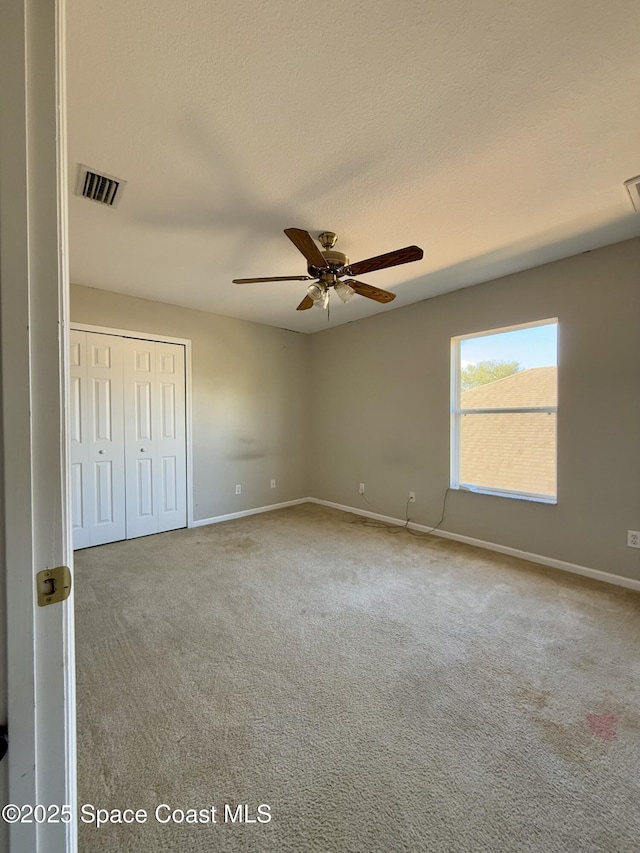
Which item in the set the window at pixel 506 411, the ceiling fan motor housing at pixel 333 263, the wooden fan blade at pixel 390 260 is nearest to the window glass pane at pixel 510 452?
the window at pixel 506 411

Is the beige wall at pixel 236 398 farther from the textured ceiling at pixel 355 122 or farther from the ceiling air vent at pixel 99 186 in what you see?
the ceiling air vent at pixel 99 186

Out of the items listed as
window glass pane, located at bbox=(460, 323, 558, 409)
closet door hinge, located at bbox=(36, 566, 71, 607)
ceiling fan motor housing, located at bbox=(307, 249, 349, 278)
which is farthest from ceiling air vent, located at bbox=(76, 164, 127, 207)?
window glass pane, located at bbox=(460, 323, 558, 409)

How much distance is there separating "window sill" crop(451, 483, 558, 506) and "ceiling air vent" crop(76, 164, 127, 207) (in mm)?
3642

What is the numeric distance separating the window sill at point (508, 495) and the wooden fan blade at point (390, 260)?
231cm

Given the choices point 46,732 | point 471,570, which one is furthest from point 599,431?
point 46,732

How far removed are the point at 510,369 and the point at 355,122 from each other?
252cm

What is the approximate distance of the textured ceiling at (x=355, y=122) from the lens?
1.19m

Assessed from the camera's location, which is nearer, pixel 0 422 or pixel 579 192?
pixel 0 422

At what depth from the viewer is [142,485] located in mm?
3779

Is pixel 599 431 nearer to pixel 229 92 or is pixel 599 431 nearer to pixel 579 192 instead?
pixel 579 192

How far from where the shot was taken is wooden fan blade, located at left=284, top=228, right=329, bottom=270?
1.84m

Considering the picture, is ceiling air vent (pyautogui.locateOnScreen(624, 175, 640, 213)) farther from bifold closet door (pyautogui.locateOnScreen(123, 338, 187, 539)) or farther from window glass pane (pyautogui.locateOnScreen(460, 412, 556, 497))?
bifold closet door (pyautogui.locateOnScreen(123, 338, 187, 539))

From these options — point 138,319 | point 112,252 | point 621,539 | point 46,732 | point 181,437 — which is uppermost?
point 112,252

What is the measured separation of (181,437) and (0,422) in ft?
12.2
